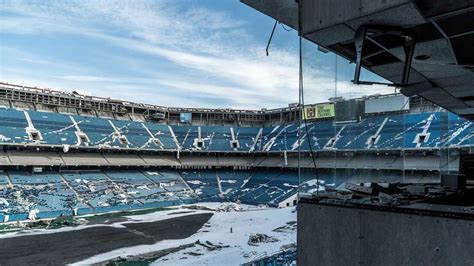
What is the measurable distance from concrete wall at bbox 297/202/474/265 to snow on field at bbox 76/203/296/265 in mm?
13618

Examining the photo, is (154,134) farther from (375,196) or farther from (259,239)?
(375,196)

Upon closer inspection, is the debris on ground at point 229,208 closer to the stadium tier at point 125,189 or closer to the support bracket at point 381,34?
the stadium tier at point 125,189

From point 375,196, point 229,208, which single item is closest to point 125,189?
point 229,208

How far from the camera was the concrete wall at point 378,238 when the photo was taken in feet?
9.09

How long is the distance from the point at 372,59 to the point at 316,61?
3.03ft

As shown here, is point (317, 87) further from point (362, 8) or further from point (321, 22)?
point (362, 8)

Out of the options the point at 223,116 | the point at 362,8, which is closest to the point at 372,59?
the point at 362,8

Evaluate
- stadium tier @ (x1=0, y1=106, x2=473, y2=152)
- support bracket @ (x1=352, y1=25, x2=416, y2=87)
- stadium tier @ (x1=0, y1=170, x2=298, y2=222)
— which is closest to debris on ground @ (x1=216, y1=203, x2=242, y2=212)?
stadium tier @ (x1=0, y1=170, x2=298, y2=222)

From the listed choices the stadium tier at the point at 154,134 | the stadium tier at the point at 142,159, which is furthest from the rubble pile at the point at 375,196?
the stadium tier at the point at 142,159

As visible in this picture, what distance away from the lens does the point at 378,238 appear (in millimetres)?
3260

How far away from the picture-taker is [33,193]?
32.1 m

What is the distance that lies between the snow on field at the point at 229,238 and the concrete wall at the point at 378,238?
13.6m

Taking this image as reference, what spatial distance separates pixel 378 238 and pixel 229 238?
2021 cm

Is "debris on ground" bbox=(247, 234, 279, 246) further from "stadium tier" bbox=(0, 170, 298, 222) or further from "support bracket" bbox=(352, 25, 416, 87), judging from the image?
"support bracket" bbox=(352, 25, 416, 87)
